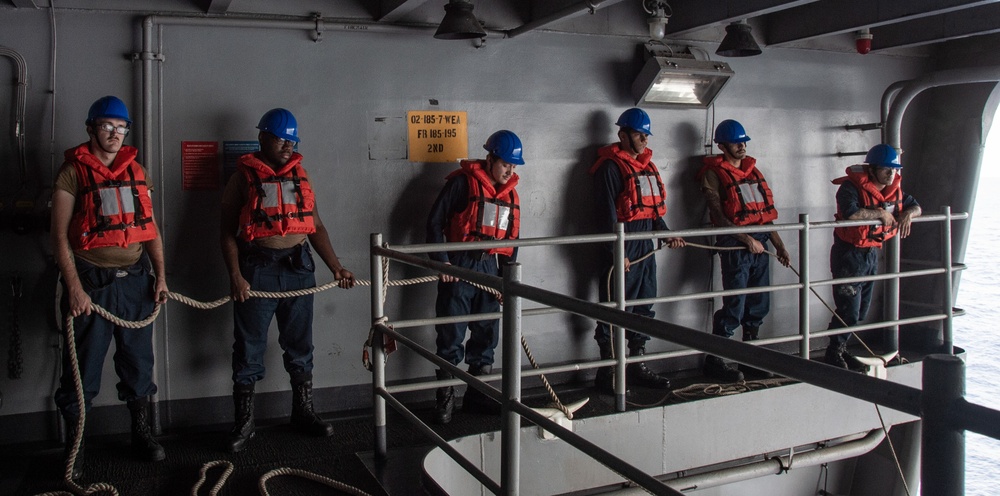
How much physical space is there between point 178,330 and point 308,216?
3.88ft

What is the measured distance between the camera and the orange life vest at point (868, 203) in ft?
19.8

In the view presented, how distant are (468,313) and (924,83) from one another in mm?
4618

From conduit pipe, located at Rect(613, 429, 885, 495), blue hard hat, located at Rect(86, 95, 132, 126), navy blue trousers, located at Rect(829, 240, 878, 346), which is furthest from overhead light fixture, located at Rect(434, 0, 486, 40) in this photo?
navy blue trousers, located at Rect(829, 240, 878, 346)

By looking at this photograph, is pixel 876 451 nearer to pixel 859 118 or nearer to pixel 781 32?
pixel 859 118

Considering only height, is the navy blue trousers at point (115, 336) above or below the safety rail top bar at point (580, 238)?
below

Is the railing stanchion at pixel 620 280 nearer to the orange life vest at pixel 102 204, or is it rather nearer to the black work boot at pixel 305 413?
the black work boot at pixel 305 413

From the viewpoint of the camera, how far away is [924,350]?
23.4ft

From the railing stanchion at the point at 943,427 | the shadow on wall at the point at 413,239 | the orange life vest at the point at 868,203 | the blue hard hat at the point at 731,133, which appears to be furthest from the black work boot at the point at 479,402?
the railing stanchion at the point at 943,427

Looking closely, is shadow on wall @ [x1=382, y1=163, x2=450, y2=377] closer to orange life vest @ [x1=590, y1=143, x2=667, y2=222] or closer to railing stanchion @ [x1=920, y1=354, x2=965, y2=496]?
orange life vest @ [x1=590, y1=143, x2=667, y2=222]

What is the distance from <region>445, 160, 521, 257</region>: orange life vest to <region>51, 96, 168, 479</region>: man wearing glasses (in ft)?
5.83

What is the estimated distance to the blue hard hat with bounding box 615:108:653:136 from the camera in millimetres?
5566

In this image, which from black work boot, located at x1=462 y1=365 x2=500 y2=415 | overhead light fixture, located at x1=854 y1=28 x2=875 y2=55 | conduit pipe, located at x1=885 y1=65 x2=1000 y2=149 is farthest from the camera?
overhead light fixture, located at x1=854 y1=28 x2=875 y2=55

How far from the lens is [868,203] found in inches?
241

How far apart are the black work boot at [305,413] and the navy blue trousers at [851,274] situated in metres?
4.09
